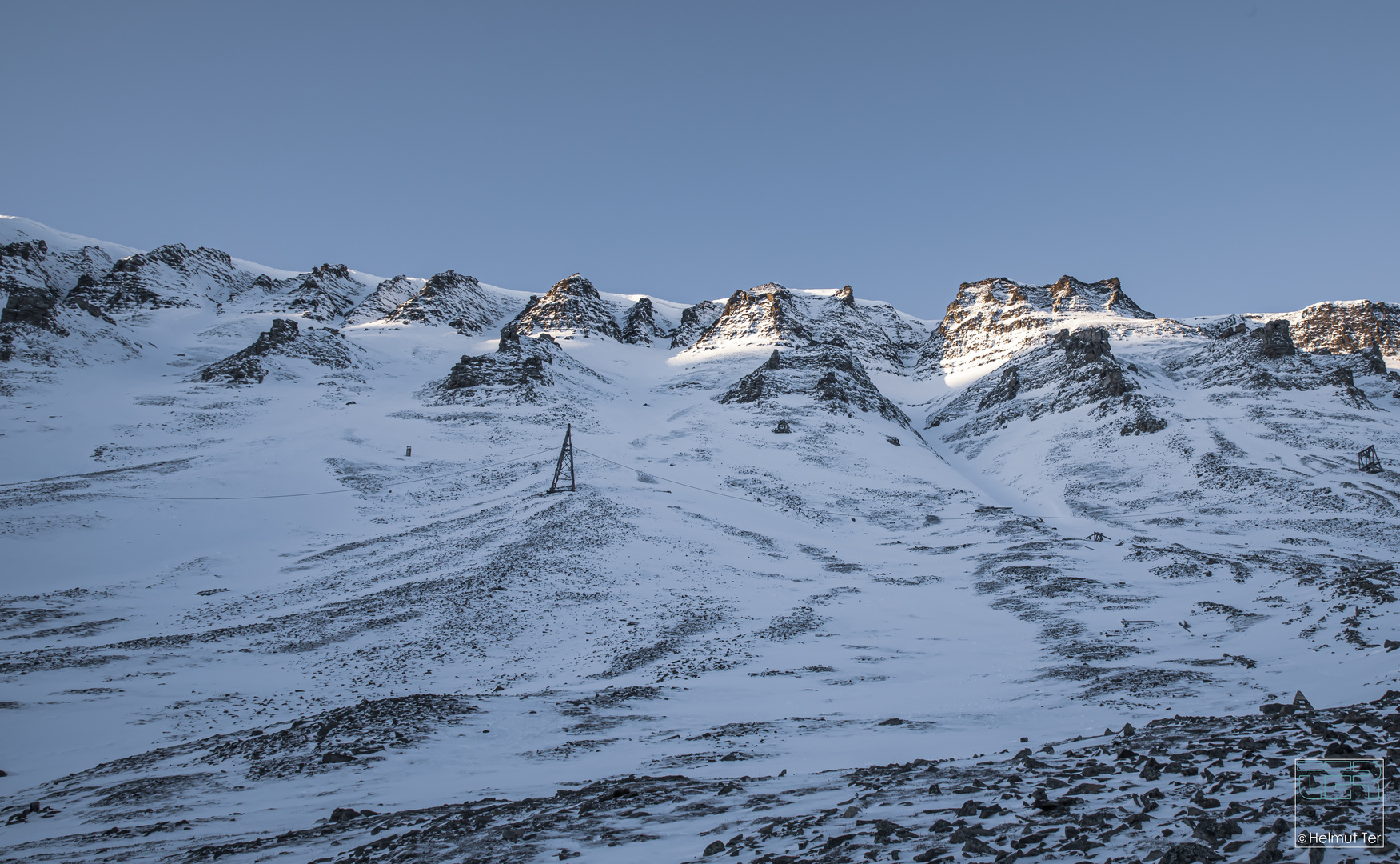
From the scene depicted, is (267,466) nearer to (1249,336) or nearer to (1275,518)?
(1275,518)

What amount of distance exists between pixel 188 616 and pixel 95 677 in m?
7.75

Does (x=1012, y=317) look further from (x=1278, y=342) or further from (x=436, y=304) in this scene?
(x=436, y=304)

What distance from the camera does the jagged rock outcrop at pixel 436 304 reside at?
420 ft

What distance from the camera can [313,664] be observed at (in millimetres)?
17609

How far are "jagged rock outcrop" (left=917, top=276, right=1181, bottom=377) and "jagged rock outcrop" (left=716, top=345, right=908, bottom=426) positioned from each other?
37.8 meters

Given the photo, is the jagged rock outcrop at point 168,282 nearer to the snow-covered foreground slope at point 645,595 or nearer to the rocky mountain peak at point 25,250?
the rocky mountain peak at point 25,250

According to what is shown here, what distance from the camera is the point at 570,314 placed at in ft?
451

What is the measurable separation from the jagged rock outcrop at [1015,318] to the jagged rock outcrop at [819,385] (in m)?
37.8

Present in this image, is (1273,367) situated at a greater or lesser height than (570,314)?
lesser

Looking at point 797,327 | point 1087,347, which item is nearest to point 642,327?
point 797,327

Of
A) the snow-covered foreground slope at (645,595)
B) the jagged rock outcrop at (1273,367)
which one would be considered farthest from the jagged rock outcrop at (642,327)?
the jagged rock outcrop at (1273,367)

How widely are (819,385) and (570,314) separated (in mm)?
76840

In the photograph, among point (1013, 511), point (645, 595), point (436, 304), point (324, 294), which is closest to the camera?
point (645, 595)

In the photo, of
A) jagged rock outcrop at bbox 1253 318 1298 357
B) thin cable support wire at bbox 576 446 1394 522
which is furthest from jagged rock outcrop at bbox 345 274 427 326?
jagged rock outcrop at bbox 1253 318 1298 357
